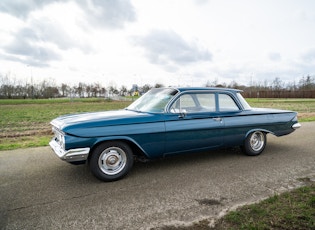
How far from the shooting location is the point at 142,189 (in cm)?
348

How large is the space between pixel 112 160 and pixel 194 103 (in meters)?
2.00

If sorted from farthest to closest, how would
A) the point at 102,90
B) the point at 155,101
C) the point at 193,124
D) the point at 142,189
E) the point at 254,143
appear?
the point at 102,90, the point at 254,143, the point at 155,101, the point at 193,124, the point at 142,189

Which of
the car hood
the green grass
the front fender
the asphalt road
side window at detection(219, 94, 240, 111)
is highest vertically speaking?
Result: side window at detection(219, 94, 240, 111)

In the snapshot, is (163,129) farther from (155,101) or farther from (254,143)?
(254,143)

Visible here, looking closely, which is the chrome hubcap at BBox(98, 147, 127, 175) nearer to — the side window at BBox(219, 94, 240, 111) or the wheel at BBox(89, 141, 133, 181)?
the wheel at BBox(89, 141, 133, 181)

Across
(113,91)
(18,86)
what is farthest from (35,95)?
(113,91)

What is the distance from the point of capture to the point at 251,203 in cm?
Result: 296

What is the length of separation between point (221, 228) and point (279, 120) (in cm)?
393

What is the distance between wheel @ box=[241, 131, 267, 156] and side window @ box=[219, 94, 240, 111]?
2.42ft

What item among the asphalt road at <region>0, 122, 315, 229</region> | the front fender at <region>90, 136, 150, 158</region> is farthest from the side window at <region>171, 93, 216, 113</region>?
the asphalt road at <region>0, 122, 315, 229</region>

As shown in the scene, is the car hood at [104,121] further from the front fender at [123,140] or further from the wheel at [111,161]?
the wheel at [111,161]

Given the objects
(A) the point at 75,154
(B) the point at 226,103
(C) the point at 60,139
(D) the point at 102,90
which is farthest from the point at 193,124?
(D) the point at 102,90

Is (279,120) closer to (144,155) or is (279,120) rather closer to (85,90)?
(144,155)

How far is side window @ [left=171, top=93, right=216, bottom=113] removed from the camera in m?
4.36
